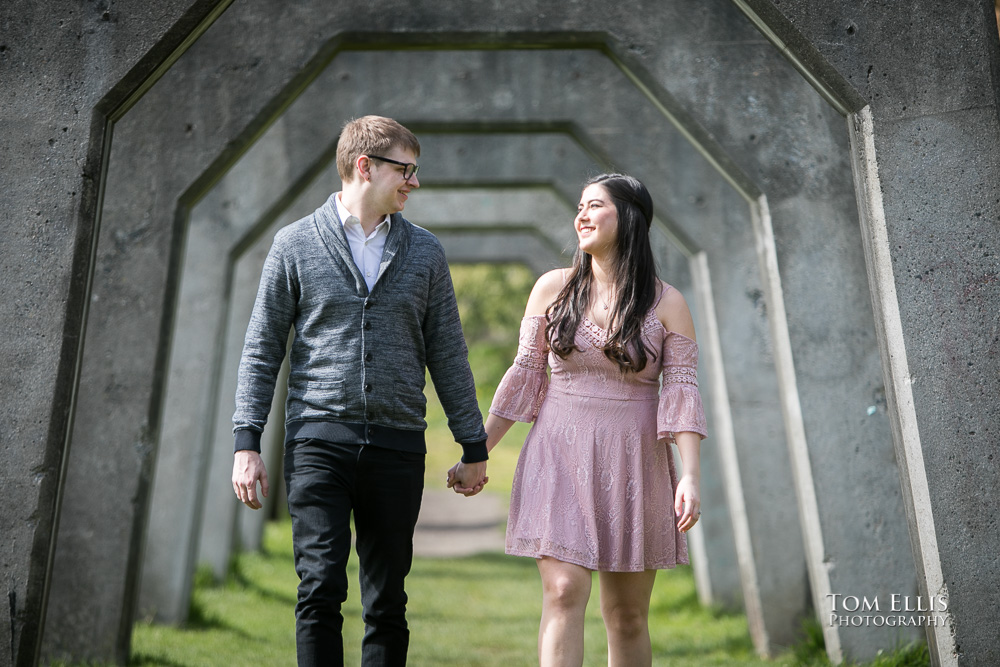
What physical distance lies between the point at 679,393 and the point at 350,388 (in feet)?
4.17

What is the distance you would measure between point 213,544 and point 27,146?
8462 mm

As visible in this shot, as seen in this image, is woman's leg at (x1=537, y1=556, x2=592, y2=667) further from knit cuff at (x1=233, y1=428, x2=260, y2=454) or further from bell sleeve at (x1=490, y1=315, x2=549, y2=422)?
knit cuff at (x1=233, y1=428, x2=260, y2=454)

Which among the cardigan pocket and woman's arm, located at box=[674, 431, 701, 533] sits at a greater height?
the cardigan pocket

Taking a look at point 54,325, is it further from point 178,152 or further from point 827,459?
point 827,459

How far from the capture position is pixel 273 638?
7.89 metres

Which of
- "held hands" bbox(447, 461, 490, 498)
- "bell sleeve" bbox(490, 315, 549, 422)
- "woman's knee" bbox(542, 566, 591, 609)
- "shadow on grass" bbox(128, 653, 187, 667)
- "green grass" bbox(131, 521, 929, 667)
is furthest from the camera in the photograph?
"green grass" bbox(131, 521, 929, 667)


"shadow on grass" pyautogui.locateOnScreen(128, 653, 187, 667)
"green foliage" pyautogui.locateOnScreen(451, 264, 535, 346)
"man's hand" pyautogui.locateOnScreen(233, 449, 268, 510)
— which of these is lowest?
"shadow on grass" pyautogui.locateOnScreen(128, 653, 187, 667)

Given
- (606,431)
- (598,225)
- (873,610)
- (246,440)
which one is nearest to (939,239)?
(598,225)

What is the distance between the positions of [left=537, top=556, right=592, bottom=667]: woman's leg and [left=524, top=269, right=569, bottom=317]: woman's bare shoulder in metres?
1.04

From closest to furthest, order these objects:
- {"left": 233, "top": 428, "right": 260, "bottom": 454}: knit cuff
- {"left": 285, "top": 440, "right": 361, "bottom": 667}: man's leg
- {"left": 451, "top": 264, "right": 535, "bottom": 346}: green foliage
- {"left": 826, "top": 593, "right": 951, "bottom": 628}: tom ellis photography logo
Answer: {"left": 285, "top": 440, "right": 361, "bottom": 667}: man's leg, {"left": 233, "top": 428, "right": 260, "bottom": 454}: knit cuff, {"left": 826, "top": 593, "right": 951, "bottom": 628}: tom ellis photography logo, {"left": 451, "top": 264, "right": 535, "bottom": 346}: green foliage

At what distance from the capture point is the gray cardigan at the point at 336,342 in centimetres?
398

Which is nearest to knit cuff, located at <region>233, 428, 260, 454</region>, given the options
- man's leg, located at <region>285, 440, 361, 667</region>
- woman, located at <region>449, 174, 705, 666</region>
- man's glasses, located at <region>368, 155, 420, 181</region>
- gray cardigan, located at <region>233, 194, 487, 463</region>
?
gray cardigan, located at <region>233, 194, 487, 463</region>

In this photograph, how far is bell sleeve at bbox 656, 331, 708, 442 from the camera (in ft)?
13.7

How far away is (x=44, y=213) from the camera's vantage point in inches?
159
